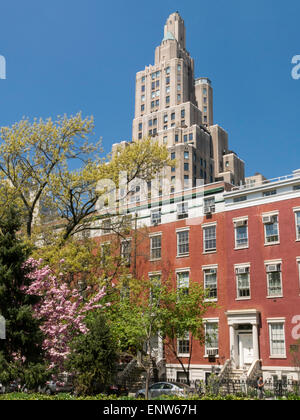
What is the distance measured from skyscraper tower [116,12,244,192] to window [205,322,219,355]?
64.4 meters

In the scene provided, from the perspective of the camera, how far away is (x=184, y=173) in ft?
322

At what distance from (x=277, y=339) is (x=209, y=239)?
8.79 meters

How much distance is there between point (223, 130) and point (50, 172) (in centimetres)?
9968

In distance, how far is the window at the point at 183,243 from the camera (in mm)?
35938

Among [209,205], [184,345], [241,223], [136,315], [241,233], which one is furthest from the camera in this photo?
[209,205]

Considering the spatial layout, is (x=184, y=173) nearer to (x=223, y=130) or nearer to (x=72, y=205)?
(x=223, y=130)

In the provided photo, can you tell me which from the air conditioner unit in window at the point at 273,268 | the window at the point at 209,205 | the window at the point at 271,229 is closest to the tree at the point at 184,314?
the air conditioner unit in window at the point at 273,268

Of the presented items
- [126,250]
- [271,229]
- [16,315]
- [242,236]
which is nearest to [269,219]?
[271,229]

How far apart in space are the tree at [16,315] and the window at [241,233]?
17.9m

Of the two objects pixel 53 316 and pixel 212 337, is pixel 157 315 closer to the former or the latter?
pixel 212 337

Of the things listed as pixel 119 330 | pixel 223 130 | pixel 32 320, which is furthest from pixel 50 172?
pixel 223 130

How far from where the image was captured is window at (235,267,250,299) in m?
31.9

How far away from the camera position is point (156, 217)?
38.4 m

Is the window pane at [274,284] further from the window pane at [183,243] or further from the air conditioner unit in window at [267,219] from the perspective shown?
the window pane at [183,243]
